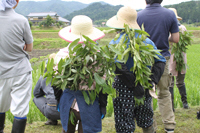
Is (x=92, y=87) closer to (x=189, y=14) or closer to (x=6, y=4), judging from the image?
(x=6, y=4)

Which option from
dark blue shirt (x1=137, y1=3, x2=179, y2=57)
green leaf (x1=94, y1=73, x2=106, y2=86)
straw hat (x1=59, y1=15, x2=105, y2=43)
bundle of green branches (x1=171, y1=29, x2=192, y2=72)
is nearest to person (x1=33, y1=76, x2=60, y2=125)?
straw hat (x1=59, y1=15, x2=105, y2=43)

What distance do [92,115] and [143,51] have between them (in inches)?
31.2

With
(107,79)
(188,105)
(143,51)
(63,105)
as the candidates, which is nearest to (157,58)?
(143,51)

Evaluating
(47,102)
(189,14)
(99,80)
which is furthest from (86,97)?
(189,14)

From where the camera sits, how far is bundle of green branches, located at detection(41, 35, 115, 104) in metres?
1.83

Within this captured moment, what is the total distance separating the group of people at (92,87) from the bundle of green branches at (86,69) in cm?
12

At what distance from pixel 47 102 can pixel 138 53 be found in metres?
1.66

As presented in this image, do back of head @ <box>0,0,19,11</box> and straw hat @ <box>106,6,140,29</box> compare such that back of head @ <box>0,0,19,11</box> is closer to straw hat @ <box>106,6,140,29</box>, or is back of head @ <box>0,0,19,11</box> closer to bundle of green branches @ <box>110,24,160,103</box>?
straw hat @ <box>106,6,140,29</box>

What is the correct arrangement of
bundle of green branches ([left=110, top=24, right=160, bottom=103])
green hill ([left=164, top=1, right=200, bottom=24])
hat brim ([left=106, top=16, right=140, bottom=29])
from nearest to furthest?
1. bundle of green branches ([left=110, top=24, right=160, bottom=103])
2. hat brim ([left=106, top=16, right=140, bottom=29])
3. green hill ([left=164, top=1, right=200, bottom=24])

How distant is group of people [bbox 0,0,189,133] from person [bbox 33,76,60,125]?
0.02 m

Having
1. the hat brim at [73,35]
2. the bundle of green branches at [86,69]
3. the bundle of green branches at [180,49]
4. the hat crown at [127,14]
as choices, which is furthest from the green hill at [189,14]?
the bundle of green branches at [86,69]

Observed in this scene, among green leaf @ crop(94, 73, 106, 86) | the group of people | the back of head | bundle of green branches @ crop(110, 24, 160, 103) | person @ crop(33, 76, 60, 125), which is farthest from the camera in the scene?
person @ crop(33, 76, 60, 125)

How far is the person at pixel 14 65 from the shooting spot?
7.66ft

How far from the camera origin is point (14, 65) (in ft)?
7.91
